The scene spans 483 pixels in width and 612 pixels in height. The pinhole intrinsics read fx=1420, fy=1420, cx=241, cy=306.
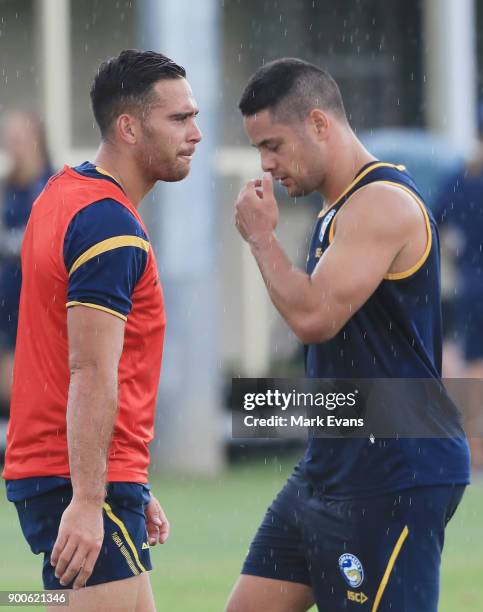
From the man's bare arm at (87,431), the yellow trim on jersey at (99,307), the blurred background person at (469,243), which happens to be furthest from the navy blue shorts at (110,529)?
the blurred background person at (469,243)

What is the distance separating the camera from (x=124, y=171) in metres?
4.22

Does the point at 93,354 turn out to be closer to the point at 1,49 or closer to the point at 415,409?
the point at 415,409

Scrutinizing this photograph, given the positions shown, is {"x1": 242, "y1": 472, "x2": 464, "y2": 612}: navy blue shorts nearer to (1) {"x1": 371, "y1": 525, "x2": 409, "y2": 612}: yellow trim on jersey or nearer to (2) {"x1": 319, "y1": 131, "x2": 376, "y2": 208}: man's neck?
(1) {"x1": 371, "y1": 525, "x2": 409, "y2": 612}: yellow trim on jersey

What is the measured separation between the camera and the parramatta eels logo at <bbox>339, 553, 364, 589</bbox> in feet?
14.5

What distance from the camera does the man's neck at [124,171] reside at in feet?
13.8

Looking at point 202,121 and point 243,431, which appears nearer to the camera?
point 243,431

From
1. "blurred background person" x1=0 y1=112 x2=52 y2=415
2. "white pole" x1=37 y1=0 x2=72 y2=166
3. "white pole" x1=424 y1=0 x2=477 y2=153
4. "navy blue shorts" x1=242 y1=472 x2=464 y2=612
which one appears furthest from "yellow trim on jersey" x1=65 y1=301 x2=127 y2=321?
"white pole" x1=424 y1=0 x2=477 y2=153

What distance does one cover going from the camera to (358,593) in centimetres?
443

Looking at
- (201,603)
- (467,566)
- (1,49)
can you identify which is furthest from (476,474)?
(1,49)

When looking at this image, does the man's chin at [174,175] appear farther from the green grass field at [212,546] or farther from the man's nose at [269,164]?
the green grass field at [212,546]

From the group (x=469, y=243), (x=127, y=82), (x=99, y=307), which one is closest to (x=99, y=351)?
(x=99, y=307)

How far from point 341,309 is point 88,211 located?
0.88 metres

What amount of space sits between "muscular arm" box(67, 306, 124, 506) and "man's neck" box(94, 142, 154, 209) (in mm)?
532

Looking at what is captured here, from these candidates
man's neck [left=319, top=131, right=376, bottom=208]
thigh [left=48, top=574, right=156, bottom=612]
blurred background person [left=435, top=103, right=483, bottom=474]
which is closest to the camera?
thigh [left=48, top=574, right=156, bottom=612]
